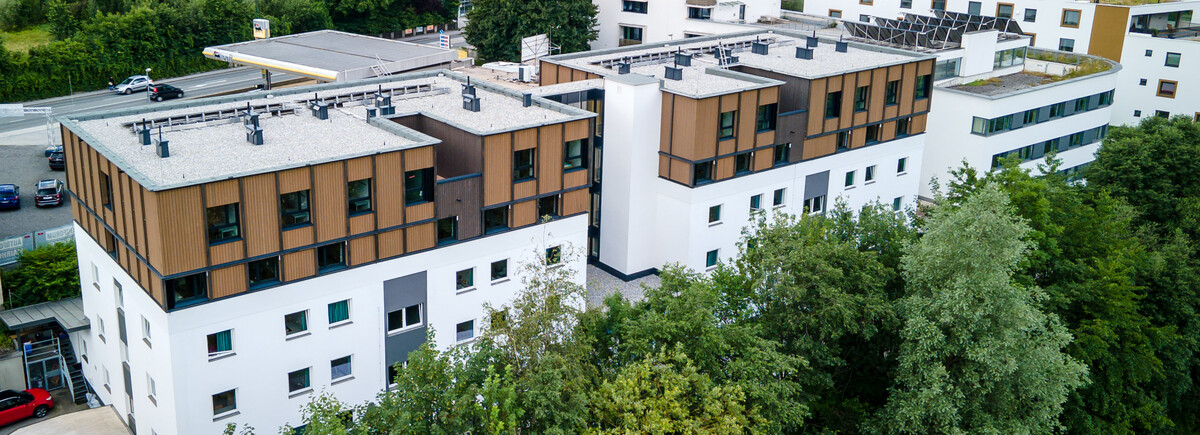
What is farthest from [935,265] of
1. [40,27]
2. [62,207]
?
[40,27]

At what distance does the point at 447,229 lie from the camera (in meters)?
35.9

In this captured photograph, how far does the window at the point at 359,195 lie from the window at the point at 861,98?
88.4 ft

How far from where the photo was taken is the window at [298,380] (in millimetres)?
33375

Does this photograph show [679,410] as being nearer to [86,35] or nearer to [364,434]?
[364,434]

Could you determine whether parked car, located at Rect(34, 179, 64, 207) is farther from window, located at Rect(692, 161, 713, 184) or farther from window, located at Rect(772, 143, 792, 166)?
window, located at Rect(772, 143, 792, 166)

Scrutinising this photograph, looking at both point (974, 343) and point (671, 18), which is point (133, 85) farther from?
point (974, 343)

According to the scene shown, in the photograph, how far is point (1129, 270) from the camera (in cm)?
4256

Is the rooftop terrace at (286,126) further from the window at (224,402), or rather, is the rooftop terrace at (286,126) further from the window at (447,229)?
the window at (224,402)

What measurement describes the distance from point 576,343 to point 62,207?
4453 cm

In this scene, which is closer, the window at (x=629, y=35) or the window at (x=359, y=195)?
the window at (x=359, y=195)

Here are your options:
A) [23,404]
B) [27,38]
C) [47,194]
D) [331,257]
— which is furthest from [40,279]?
[27,38]

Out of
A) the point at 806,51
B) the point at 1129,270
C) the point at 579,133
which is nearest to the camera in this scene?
the point at 579,133

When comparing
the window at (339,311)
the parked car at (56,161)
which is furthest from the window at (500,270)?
the parked car at (56,161)

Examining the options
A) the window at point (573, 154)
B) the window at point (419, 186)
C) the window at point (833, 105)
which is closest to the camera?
the window at point (419, 186)
